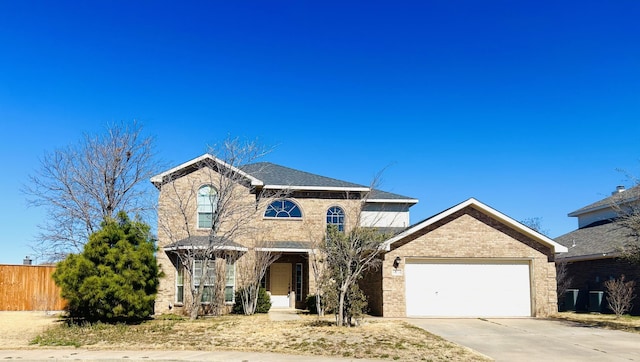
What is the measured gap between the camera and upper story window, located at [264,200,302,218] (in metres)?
26.4

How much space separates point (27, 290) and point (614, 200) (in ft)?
92.6

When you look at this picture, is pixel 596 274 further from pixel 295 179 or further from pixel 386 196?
pixel 295 179

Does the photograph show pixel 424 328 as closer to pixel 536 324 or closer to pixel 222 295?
pixel 536 324

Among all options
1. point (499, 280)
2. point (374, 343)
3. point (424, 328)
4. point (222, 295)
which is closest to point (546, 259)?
point (499, 280)

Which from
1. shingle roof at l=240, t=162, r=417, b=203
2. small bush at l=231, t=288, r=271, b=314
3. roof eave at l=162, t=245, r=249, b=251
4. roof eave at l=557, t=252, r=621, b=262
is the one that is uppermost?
shingle roof at l=240, t=162, r=417, b=203

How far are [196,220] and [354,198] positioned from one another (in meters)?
7.52

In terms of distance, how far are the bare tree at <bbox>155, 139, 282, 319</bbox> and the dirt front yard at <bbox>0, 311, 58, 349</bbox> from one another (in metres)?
5.23

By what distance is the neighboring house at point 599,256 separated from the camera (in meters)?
24.3

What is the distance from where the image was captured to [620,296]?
72.9 ft

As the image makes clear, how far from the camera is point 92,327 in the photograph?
1727 centimetres

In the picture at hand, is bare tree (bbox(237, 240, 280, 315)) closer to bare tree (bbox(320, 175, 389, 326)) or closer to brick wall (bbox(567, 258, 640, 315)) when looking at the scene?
bare tree (bbox(320, 175, 389, 326))

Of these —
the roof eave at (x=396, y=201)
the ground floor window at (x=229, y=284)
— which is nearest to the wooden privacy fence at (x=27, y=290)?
the ground floor window at (x=229, y=284)

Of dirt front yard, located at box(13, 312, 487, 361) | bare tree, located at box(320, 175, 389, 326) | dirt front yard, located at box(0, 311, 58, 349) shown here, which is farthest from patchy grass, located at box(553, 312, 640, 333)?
dirt front yard, located at box(0, 311, 58, 349)

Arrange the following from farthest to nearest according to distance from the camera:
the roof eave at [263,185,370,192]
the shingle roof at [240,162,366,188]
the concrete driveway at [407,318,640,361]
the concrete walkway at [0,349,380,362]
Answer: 1. the shingle roof at [240,162,366,188]
2. the roof eave at [263,185,370,192]
3. the concrete driveway at [407,318,640,361]
4. the concrete walkway at [0,349,380,362]
